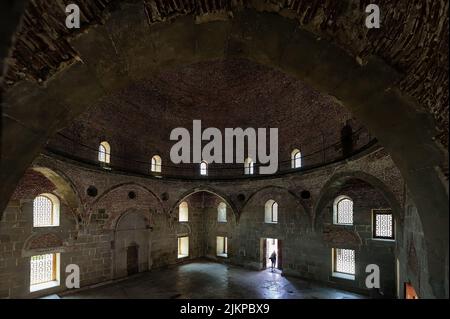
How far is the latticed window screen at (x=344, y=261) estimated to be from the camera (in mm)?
12438

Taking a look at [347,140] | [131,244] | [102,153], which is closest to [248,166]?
[347,140]

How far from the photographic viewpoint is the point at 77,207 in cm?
1196

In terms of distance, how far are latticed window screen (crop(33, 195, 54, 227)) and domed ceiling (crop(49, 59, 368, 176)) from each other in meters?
2.54

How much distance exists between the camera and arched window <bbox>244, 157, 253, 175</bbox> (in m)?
17.4

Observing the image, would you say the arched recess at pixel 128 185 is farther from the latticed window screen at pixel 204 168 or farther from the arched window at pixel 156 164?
the latticed window screen at pixel 204 168

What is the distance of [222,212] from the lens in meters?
19.2

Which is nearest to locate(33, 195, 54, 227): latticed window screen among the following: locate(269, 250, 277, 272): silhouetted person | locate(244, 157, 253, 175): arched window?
locate(244, 157, 253, 175): arched window

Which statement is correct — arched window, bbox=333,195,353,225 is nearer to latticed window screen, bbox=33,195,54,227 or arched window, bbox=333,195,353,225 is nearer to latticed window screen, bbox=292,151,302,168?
latticed window screen, bbox=292,151,302,168

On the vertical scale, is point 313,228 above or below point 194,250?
above

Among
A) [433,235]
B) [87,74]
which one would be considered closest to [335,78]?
[433,235]

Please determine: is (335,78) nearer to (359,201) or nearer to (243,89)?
(359,201)

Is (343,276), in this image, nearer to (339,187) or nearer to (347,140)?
(339,187)

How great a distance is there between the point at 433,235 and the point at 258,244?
48.4 ft

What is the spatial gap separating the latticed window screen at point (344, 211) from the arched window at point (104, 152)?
1258 cm
